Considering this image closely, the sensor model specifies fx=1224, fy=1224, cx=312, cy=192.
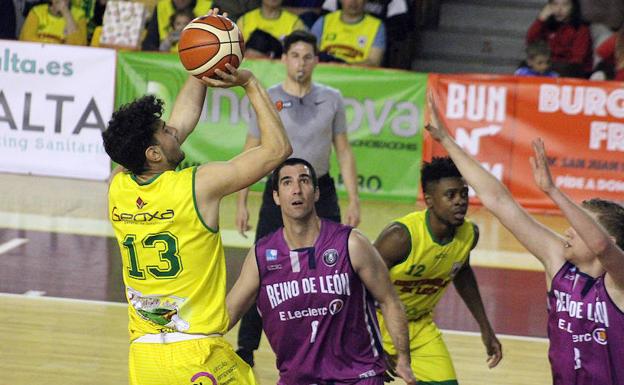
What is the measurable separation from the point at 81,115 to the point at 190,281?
9364 millimetres

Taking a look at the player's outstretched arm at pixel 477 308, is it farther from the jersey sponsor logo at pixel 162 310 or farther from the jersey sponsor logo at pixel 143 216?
the jersey sponsor logo at pixel 143 216

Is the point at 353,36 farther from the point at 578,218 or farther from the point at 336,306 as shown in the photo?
the point at 578,218

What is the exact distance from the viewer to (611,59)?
14328mm

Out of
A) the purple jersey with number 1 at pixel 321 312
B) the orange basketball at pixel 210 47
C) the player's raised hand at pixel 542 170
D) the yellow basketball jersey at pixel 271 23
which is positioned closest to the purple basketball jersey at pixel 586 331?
the player's raised hand at pixel 542 170

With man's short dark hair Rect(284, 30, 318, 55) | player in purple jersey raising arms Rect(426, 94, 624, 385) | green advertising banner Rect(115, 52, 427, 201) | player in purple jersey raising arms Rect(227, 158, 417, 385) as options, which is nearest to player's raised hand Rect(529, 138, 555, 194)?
player in purple jersey raising arms Rect(426, 94, 624, 385)

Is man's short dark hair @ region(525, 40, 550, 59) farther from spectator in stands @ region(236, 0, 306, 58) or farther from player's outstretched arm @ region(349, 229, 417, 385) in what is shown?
player's outstretched arm @ region(349, 229, 417, 385)

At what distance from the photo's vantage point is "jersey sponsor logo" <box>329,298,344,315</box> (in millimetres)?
5875

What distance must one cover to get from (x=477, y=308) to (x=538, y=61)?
7419mm

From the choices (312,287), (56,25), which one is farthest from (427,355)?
(56,25)

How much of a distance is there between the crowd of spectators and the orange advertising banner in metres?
0.42

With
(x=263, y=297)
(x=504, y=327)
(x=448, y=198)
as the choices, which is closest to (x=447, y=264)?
(x=448, y=198)

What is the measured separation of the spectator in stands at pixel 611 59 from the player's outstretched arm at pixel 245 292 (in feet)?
29.2

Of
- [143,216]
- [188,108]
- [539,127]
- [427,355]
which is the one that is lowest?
[427,355]

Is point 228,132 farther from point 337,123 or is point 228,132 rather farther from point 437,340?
point 437,340
